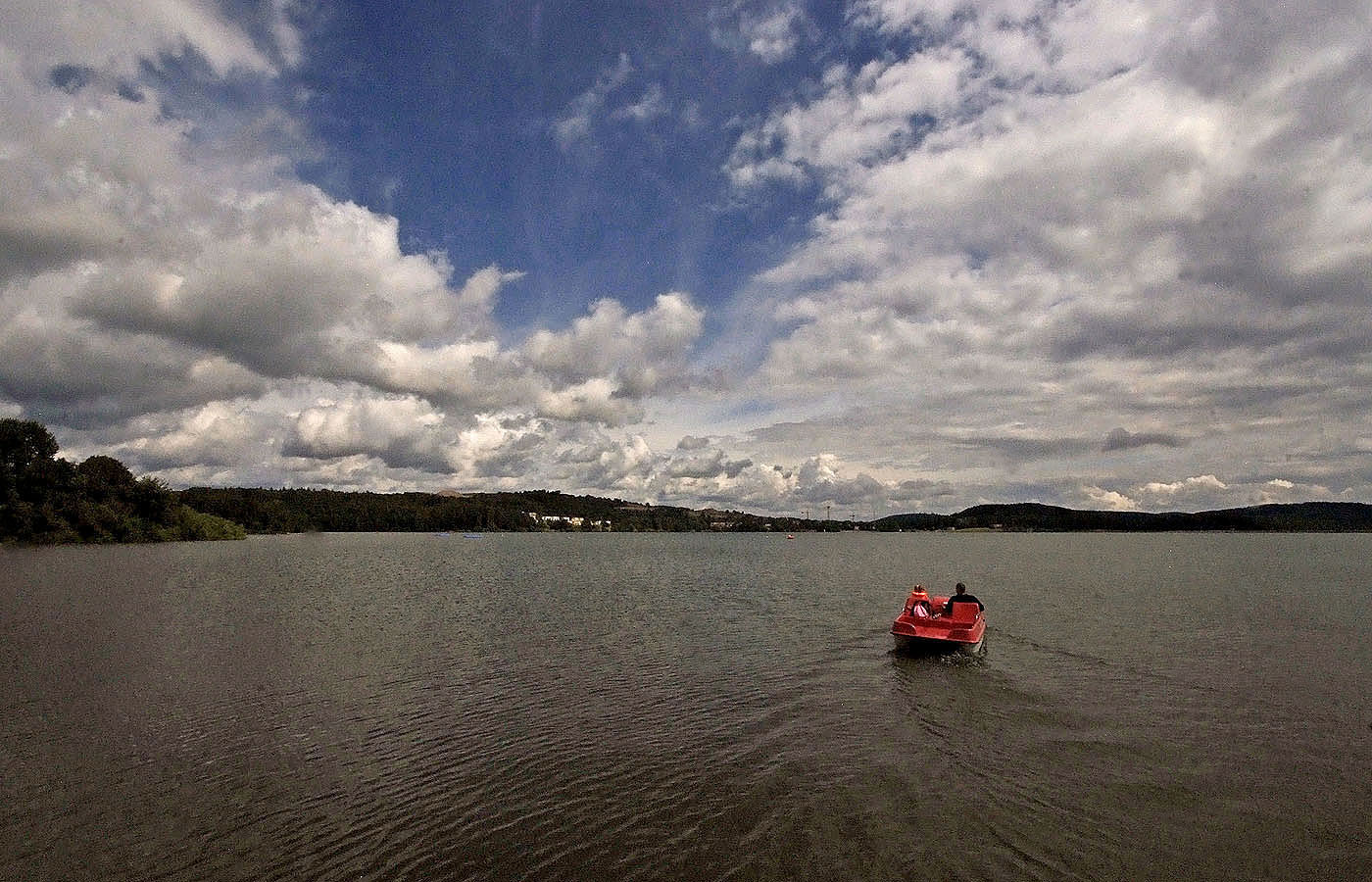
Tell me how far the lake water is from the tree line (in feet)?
279

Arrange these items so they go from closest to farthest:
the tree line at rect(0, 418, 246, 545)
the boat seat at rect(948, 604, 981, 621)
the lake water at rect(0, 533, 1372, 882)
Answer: the lake water at rect(0, 533, 1372, 882), the boat seat at rect(948, 604, 981, 621), the tree line at rect(0, 418, 246, 545)

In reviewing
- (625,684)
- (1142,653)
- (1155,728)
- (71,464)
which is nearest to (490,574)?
(625,684)

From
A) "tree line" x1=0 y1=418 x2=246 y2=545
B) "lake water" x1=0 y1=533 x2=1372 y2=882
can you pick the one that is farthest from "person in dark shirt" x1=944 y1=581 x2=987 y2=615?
"tree line" x1=0 y1=418 x2=246 y2=545

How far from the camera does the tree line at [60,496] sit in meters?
96.9

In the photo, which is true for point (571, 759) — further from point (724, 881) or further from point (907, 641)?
point (907, 641)

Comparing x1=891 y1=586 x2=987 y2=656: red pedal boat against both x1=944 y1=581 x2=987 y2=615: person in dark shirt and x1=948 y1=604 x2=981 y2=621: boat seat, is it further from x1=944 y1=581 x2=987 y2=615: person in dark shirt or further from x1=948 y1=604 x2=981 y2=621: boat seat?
x1=944 y1=581 x2=987 y2=615: person in dark shirt

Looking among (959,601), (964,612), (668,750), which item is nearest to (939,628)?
(964,612)

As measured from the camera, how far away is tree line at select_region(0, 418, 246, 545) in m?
96.9

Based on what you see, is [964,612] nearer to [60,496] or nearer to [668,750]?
[668,750]

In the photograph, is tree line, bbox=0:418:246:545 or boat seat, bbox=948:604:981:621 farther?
tree line, bbox=0:418:246:545

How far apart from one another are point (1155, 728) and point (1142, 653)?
38.3 feet

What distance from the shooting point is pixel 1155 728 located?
18.5m

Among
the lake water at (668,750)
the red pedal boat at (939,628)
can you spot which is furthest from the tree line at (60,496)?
the red pedal boat at (939,628)

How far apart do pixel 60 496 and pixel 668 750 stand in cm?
12325
